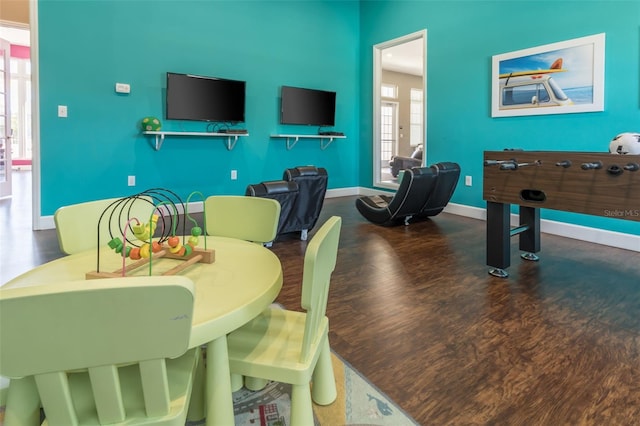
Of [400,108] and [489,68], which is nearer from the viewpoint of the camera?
[489,68]

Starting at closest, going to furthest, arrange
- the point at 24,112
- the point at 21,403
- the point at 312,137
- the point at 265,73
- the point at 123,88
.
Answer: the point at 21,403
the point at 123,88
the point at 265,73
the point at 312,137
the point at 24,112

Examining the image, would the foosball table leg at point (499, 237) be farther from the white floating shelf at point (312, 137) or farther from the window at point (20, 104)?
the window at point (20, 104)

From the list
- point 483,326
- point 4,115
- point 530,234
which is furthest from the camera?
point 4,115

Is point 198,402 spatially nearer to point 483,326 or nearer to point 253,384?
point 253,384

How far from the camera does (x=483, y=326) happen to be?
2.14m

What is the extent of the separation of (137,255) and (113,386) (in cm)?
57

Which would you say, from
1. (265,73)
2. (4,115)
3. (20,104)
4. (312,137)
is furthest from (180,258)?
(20,104)

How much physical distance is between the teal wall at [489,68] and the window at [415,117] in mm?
4723

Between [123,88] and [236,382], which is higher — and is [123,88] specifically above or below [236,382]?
above

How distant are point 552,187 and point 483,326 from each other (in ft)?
3.39

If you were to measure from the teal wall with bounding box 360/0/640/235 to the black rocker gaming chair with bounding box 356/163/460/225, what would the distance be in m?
0.82

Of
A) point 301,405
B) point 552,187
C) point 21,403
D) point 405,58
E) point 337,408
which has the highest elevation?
point 405,58

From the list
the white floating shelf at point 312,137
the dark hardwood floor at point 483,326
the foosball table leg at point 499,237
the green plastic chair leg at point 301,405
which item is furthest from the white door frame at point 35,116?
the foosball table leg at point 499,237

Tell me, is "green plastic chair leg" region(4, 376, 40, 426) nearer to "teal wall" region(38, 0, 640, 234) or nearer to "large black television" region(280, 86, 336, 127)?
"teal wall" region(38, 0, 640, 234)
